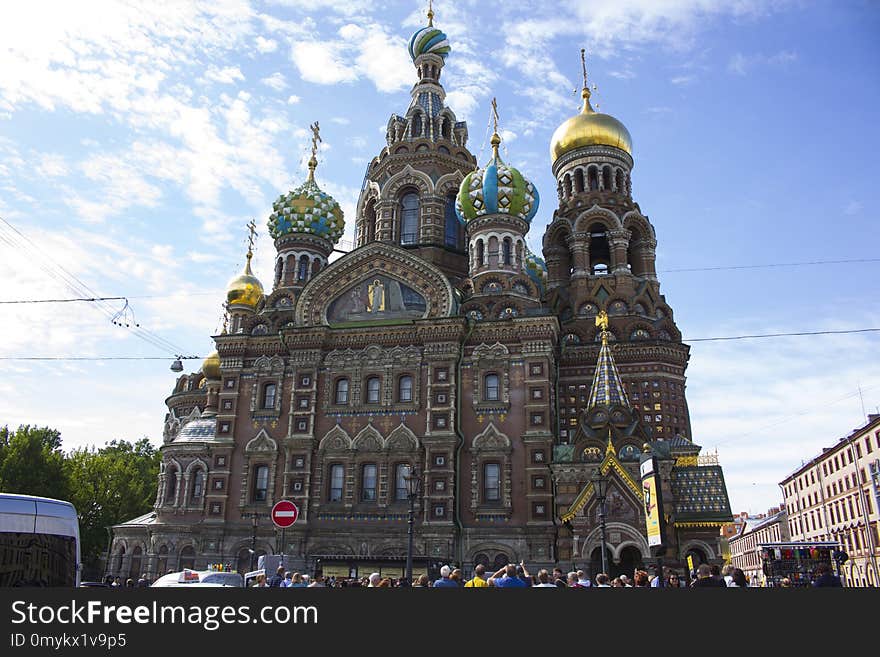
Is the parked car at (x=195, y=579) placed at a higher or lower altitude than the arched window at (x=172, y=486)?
lower

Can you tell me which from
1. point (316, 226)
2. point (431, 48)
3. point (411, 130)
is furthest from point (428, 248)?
point (431, 48)

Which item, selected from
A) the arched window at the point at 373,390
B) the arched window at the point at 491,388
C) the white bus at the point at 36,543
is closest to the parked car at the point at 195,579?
the white bus at the point at 36,543

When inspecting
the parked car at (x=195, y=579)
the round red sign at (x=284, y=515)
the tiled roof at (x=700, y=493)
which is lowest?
the parked car at (x=195, y=579)

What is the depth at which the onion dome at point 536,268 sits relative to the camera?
3728 cm

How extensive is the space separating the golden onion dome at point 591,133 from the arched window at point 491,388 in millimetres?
14810

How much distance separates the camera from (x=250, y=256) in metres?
38.5

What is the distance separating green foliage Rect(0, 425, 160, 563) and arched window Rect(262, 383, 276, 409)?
48.4ft

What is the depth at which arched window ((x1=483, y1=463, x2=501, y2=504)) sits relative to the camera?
27203 mm

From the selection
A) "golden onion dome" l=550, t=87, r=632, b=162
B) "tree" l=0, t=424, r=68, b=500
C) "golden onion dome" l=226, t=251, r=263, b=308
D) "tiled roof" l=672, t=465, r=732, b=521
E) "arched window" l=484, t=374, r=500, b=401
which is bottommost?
"tiled roof" l=672, t=465, r=732, b=521

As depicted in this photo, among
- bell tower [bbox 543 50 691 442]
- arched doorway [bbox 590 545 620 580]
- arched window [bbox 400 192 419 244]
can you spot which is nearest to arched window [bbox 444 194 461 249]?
arched window [bbox 400 192 419 244]

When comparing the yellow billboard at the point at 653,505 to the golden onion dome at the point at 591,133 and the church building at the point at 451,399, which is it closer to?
the church building at the point at 451,399

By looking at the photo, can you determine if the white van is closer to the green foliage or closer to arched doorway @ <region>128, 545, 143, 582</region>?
arched doorway @ <region>128, 545, 143, 582</region>

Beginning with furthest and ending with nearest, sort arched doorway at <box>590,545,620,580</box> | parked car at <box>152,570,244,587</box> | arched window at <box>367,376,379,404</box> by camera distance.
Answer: arched window at <box>367,376,379,404</box> → arched doorway at <box>590,545,620,580</box> → parked car at <box>152,570,244,587</box>

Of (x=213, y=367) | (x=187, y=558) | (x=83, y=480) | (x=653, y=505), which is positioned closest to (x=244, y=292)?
(x=213, y=367)
